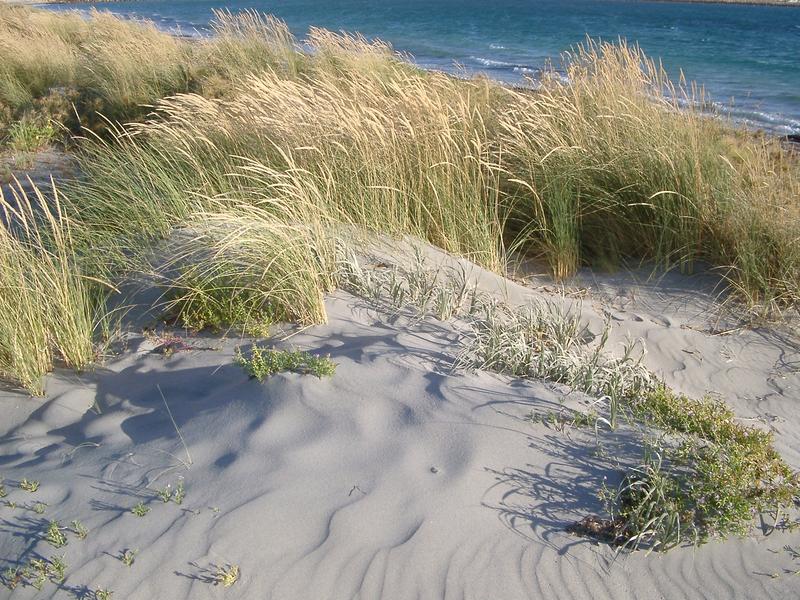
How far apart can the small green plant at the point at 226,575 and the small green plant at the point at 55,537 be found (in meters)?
0.61

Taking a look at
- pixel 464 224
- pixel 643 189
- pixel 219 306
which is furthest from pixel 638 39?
pixel 219 306

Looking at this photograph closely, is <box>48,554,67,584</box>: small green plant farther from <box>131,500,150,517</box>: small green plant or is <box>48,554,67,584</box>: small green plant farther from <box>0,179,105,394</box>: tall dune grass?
<box>0,179,105,394</box>: tall dune grass

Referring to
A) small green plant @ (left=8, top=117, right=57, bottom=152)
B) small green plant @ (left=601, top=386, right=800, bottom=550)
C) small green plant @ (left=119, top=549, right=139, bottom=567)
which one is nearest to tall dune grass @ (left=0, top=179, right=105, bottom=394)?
small green plant @ (left=119, top=549, right=139, bottom=567)

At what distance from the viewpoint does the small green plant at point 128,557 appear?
243 centimetres

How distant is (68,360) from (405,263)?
83.2 inches

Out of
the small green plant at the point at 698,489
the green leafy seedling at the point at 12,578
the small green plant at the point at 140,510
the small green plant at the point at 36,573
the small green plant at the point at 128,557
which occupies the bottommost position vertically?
the green leafy seedling at the point at 12,578

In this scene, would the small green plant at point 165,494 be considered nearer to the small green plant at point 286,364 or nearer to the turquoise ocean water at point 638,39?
the small green plant at point 286,364

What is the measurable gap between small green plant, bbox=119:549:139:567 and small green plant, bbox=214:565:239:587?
0.31 meters

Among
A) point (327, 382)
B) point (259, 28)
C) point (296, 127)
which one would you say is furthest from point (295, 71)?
point (327, 382)

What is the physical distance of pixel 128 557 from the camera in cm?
244

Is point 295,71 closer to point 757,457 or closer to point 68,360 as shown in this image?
point 68,360

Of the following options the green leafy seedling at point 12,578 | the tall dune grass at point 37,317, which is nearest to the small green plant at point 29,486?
the green leafy seedling at point 12,578

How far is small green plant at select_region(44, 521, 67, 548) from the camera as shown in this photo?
2512 mm

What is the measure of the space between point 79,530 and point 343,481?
99cm
